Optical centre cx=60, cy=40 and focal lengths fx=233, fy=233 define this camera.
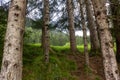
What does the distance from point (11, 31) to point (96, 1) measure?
2.25 m

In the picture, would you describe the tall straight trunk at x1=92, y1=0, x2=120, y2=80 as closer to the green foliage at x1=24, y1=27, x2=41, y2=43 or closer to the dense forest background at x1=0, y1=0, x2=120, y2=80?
the dense forest background at x1=0, y1=0, x2=120, y2=80

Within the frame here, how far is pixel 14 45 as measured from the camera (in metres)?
4.66

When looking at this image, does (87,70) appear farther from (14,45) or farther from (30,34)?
(14,45)

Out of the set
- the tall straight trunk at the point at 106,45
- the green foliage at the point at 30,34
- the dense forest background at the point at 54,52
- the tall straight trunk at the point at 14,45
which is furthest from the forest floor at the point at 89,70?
the tall straight trunk at the point at 14,45

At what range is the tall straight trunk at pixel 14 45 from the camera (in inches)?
179

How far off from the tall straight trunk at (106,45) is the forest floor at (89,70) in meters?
4.92

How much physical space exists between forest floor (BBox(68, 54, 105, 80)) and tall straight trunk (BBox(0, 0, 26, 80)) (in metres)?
5.96

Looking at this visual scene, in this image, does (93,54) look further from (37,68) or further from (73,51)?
(37,68)

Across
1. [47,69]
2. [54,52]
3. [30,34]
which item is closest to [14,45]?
[47,69]

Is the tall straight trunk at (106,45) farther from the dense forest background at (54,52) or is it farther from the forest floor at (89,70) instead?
the forest floor at (89,70)

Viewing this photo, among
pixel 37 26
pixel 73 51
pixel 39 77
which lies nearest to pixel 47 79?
pixel 39 77

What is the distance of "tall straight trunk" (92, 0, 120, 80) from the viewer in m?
5.39

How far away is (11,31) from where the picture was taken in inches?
188

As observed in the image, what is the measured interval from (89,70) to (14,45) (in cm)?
664
